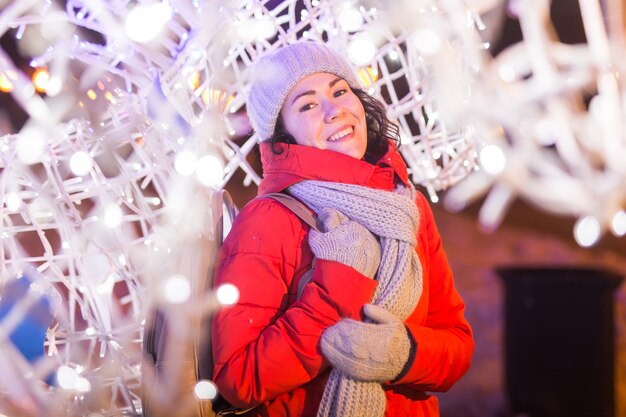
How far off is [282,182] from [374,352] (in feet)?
1.40

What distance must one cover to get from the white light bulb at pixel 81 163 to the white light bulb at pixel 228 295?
0.42 meters

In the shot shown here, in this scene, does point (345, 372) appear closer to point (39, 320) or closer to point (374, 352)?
point (374, 352)

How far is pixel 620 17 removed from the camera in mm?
1368

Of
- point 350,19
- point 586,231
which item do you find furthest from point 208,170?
point 586,231

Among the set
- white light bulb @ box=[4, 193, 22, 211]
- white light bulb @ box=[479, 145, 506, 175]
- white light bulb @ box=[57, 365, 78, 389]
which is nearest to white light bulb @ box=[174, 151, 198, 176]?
white light bulb @ box=[4, 193, 22, 211]

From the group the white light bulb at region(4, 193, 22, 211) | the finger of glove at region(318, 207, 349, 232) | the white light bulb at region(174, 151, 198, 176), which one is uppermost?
the white light bulb at region(4, 193, 22, 211)

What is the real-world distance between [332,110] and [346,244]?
0.34 metres

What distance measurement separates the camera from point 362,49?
157 centimetres

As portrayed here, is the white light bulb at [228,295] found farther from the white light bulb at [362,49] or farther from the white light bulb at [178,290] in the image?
the white light bulb at [362,49]

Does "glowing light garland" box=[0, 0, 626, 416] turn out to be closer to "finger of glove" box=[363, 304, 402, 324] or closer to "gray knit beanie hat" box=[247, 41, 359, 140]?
"gray knit beanie hat" box=[247, 41, 359, 140]

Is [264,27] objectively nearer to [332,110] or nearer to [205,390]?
[332,110]

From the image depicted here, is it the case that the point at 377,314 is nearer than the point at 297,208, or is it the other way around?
the point at 377,314

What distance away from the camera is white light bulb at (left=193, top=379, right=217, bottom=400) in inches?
47.9

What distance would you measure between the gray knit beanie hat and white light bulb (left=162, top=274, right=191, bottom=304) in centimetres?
45
